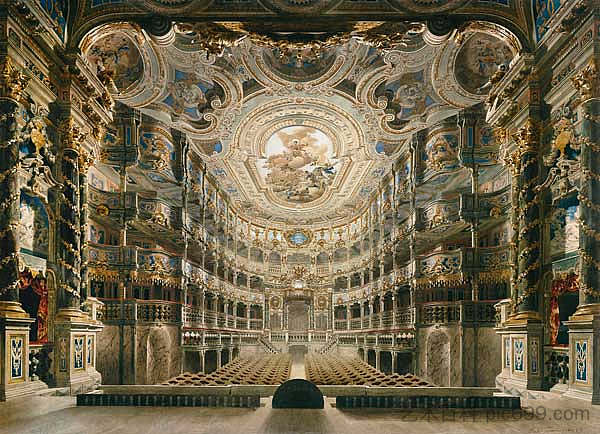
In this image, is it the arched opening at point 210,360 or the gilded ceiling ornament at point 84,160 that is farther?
the arched opening at point 210,360

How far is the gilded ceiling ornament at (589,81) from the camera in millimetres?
7660

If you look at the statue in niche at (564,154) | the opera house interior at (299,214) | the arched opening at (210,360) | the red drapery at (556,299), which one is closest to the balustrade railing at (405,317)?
the opera house interior at (299,214)

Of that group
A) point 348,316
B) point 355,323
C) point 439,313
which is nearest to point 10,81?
point 439,313

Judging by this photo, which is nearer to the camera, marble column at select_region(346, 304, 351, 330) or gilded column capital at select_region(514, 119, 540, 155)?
gilded column capital at select_region(514, 119, 540, 155)

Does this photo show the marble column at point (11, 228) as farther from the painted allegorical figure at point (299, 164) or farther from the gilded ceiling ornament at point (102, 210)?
the painted allegorical figure at point (299, 164)

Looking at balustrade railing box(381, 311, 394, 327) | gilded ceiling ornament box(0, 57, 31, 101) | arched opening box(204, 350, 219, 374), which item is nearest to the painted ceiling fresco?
gilded ceiling ornament box(0, 57, 31, 101)

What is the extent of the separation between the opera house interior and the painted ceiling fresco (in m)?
0.11

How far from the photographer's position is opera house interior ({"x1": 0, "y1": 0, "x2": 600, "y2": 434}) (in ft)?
25.6

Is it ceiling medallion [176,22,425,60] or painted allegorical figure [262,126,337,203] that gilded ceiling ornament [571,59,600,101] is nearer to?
ceiling medallion [176,22,425,60]

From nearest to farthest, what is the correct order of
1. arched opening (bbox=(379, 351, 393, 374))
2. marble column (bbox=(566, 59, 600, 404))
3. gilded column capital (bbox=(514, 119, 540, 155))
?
marble column (bbox=(566, 59, 600, 404)) → gilded column capital (bbox=(514, 119, 540, 155)) → arched opening (bbox=(379, 351, 393, 374))

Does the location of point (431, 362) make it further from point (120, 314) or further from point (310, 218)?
point (310, 218)

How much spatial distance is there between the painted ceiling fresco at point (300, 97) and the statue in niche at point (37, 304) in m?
5.03

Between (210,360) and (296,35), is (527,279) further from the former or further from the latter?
(210,360)

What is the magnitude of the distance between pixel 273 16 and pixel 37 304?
7060mm
